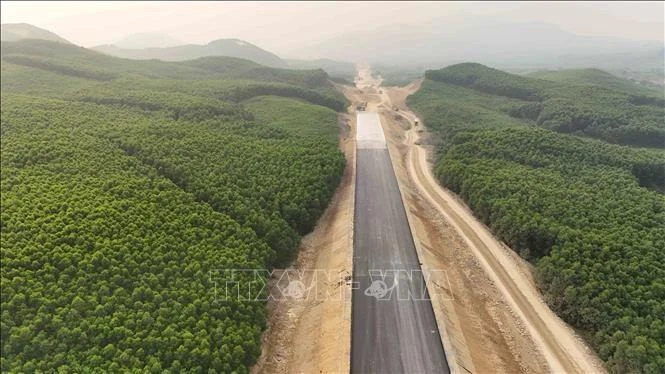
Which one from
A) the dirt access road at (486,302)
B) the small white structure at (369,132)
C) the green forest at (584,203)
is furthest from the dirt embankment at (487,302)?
the small white structure at (369,132)

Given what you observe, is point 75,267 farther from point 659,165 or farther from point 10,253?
point 659,165

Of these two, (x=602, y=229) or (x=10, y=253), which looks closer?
(x=10, y=253)

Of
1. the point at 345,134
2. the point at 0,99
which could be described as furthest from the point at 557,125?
the point at 0,99

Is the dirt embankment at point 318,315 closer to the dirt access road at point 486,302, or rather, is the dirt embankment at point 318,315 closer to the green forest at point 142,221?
the green forest at point 142,221

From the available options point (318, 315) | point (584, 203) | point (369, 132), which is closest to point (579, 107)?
point (369, 132)

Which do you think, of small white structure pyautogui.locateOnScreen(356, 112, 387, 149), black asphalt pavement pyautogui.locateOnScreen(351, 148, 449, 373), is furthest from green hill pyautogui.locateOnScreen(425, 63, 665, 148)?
black asphalt pavement pyautogui.locateOnScreen(351, 148, 449, 373)
